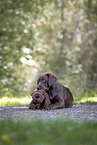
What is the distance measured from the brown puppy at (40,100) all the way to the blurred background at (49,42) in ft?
12.1

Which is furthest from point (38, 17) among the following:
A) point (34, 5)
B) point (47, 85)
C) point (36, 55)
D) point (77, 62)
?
point (47, 85)

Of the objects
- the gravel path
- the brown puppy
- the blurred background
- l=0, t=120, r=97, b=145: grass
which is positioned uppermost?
the blurred background

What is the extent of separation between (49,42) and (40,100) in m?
7.29

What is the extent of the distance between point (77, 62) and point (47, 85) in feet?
21.8

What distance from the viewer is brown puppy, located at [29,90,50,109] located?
18.3 feet

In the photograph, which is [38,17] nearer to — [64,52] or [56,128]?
[64,52]

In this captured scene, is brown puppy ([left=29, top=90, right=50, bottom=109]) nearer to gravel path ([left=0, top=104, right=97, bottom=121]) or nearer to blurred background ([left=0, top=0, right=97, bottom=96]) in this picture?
gravel path ([left=0, top=104, right=97, bottom=121])

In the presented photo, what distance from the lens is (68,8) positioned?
12.3m

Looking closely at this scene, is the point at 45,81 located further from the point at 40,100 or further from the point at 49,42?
the point at 49,42

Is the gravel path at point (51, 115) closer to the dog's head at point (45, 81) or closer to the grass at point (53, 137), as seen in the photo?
the dog's head at point (45, 81)

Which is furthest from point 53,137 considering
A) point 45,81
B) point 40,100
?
point 45,81

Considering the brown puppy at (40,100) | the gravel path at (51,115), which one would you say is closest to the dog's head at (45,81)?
the brown puppy at (40,100)

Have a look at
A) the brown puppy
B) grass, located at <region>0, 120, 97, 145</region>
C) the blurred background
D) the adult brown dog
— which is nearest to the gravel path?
the brown puppy

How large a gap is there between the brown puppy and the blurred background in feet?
12.1
